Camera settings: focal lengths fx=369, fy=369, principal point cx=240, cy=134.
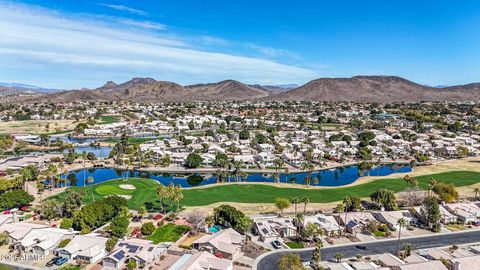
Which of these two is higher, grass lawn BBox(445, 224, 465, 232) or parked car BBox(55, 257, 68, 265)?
grass lawn BBox(445, 224, 465, 232)

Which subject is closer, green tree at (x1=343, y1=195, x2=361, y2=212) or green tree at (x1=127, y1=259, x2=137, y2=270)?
green tree at (x1=127, y1=259, x2=137, y2=270)

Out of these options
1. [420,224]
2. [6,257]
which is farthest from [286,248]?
[6,257]

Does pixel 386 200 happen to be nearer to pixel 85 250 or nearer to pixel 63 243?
pixel 85 250

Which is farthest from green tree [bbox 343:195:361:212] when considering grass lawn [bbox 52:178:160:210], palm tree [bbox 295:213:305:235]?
grass lawn [bbox 52:178:160:210]

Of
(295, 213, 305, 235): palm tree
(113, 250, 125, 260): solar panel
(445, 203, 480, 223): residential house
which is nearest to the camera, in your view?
(113, 250, 125, 260): solar panel

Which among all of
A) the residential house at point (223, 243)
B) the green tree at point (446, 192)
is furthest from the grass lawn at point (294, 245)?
the green tree at point (446, 192)

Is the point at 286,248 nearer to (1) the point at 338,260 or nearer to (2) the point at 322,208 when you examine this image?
(1) the point at 338,260

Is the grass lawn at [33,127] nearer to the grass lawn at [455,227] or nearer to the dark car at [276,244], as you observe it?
the dark car at [276,244]

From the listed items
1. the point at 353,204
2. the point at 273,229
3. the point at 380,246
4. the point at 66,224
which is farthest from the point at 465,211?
the point at 66,224

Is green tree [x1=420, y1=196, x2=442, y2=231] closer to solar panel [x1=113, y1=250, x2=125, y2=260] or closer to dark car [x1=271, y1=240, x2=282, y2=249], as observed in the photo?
dark car [x1=271, y1=240, x2=282, y2=249]
